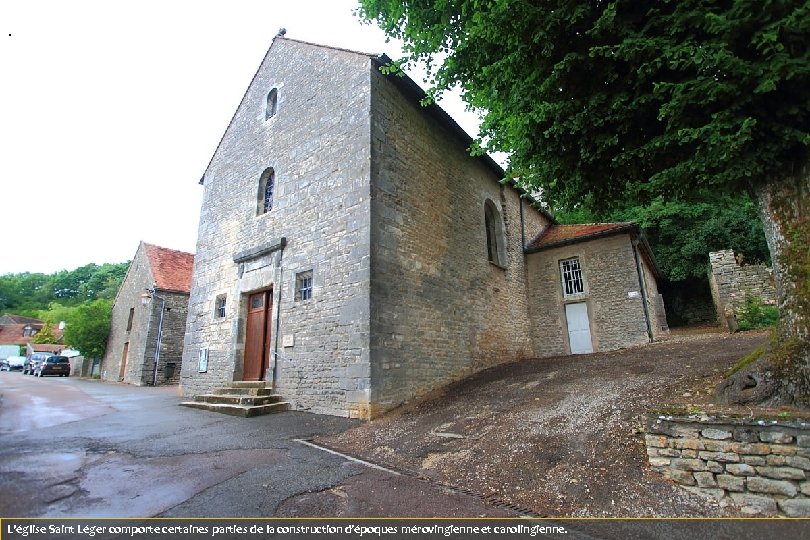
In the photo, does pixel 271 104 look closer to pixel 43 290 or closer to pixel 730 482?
pixel 730 482

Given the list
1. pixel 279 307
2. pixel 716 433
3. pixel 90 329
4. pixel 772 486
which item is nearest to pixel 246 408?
pixel 279 307

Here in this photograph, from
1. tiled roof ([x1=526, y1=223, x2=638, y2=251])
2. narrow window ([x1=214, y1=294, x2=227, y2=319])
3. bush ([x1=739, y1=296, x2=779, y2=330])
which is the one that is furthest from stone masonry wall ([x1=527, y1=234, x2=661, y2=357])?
narrow window ([x1=214, y1=294, x2=227, y2=319])

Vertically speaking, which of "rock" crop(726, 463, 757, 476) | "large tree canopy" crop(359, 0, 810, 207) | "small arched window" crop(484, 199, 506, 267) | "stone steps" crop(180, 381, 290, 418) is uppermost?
"small arched window" crop(484, 199, 506, 267)

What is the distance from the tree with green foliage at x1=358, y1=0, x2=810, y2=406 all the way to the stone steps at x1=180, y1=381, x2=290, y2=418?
6734 mm

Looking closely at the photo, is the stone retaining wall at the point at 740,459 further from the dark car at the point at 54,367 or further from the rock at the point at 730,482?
the dark car at the point at 54,367

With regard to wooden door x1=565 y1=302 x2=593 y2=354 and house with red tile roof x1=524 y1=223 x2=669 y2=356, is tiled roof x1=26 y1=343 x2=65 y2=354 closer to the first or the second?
house with red tile roof x1=524 y1=223 x2=669 y2=356

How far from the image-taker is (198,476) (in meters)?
4.43

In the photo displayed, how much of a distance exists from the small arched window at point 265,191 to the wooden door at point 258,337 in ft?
7.96

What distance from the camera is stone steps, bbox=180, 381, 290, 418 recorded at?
26.8 ft

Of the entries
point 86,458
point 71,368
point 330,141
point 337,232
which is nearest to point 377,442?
point 86,458

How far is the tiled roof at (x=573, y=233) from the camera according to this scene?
44.1 ft

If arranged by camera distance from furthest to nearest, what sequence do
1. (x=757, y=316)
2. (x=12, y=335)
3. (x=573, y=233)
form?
(x=12, y=335) < (x=573, y=233) < (x=757, y=316)

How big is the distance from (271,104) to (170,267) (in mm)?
13584

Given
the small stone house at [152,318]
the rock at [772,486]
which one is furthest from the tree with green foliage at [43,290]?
the rock at [772,486]
